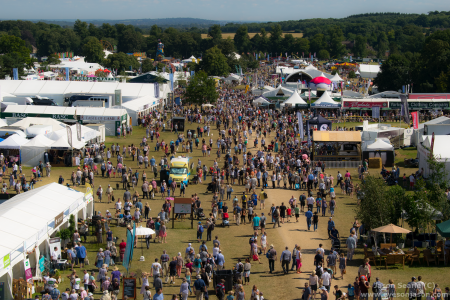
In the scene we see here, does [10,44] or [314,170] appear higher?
[10,44]

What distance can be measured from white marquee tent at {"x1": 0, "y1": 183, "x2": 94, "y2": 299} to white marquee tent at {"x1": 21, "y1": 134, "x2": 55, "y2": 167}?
32.7 feet

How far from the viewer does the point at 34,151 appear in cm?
2669

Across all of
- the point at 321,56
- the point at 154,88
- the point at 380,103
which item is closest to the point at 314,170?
the point at 380,103

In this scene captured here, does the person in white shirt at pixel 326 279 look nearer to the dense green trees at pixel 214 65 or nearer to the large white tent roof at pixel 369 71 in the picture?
the dense green trees at pixel 214 65

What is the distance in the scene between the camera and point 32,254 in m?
13.5

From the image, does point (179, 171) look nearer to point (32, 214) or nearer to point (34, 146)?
point (34, 146)

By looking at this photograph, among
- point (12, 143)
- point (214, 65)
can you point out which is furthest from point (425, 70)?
point (12, 143)

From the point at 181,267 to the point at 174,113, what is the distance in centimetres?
3201

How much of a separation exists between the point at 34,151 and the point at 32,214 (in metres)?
12.8

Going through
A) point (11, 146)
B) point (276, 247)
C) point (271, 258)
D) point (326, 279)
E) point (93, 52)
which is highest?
point (93, 52)

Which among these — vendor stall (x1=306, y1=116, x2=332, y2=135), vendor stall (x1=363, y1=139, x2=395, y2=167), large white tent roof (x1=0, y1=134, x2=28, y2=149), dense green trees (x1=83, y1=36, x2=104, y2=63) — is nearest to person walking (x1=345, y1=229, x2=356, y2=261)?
vendor stall (x1=363, y1=139, x2=395, y2=167)

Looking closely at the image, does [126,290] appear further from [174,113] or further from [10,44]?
[10,44]

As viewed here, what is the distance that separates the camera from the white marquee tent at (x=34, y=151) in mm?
26625

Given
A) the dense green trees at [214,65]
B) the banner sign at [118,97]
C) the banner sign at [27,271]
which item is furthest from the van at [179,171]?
the dense green trees at [214,65]
